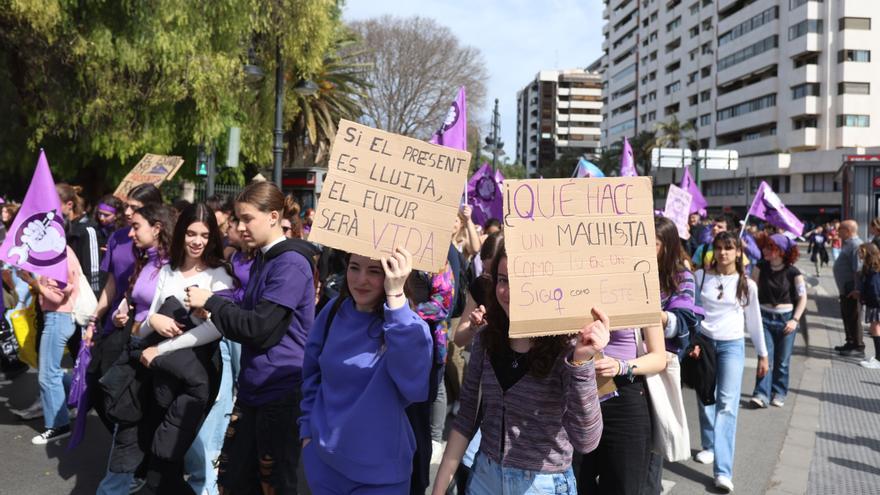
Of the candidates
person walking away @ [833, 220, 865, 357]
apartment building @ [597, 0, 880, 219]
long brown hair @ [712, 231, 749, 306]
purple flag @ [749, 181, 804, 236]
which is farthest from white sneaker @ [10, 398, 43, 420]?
apartment building @ [597, 0, 880, 219]

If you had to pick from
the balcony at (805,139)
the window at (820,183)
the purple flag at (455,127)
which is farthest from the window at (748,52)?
the purple flag at (455,127)

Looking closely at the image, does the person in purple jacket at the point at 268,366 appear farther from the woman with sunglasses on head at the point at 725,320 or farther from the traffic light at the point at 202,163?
the traffic light at the point at 202,163

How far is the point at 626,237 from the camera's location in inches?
96.5

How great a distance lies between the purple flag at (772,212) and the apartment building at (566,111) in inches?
4284

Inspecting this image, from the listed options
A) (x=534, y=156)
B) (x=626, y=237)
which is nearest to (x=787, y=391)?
(x=626, y=237)

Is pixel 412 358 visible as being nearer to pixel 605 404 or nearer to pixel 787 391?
pixel 605 404

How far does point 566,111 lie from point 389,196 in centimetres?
12208

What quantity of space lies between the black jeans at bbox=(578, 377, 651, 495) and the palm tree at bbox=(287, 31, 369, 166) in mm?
24215

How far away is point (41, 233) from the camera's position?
15.1ft

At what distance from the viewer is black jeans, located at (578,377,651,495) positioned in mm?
2949

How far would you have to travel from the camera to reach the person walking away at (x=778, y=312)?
7.14m

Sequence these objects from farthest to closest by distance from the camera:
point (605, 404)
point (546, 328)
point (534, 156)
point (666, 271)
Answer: point (534, 156)
point (666, 271)
point (605, 404)
point (546, 328)

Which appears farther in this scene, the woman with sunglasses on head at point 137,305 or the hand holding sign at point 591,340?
the woman with sunglasses on head at point 137,305

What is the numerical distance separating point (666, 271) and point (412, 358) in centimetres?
171
